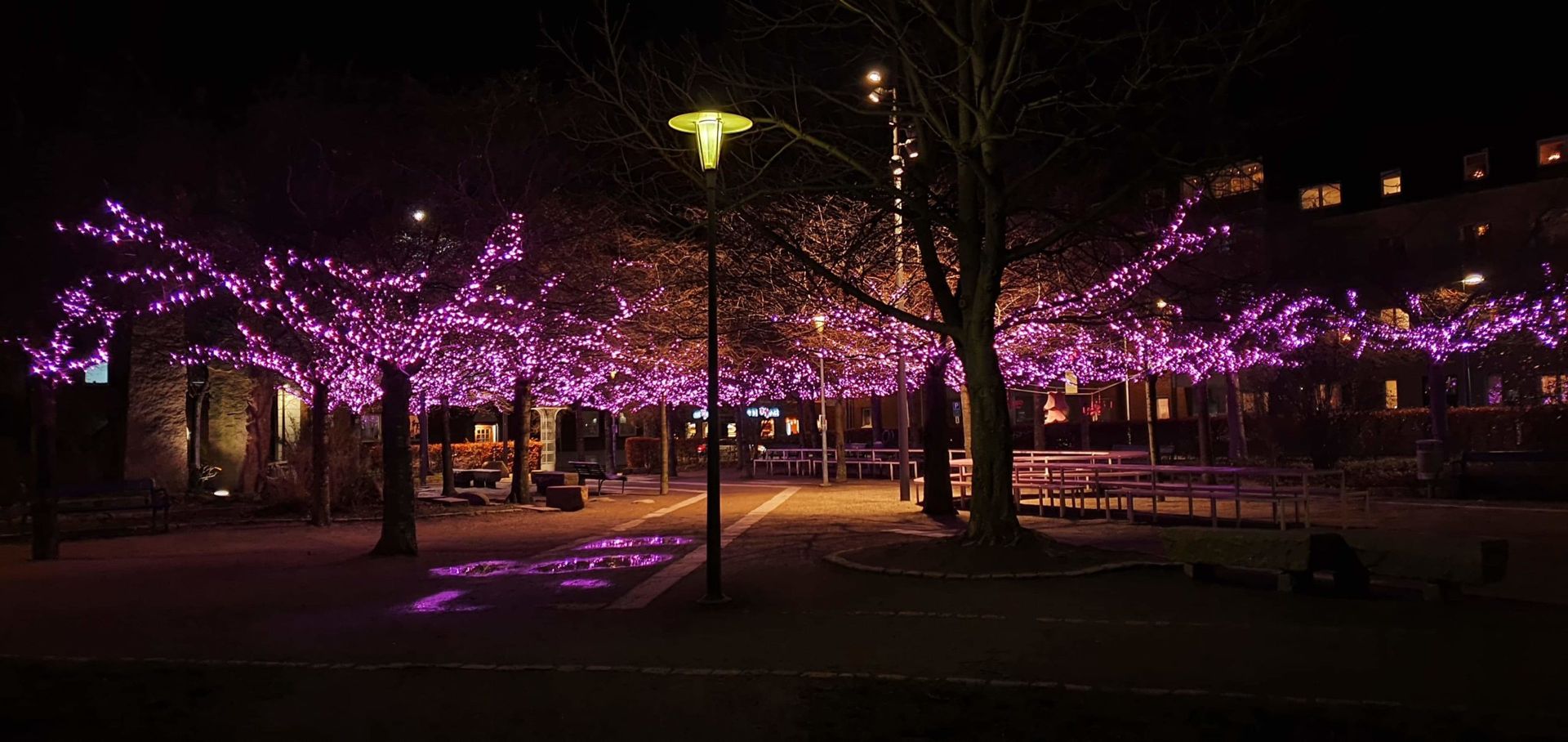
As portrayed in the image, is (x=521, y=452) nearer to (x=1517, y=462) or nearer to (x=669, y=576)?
(x=669, y=576)

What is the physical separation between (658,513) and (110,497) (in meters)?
9.99

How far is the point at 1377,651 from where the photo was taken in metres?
6.89

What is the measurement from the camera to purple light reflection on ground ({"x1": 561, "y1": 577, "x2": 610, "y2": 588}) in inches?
433

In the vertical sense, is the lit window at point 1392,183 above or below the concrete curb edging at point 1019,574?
above

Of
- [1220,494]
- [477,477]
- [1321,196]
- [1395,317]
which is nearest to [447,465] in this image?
[477,477]

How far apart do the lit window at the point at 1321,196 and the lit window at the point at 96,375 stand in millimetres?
41285

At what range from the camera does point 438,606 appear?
981cm

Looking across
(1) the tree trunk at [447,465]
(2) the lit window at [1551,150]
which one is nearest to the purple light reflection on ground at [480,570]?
(1) the tree trunk at [447,465]

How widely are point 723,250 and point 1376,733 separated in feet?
50.1

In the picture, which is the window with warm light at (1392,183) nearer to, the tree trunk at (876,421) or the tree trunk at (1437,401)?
the tree trunk at (1437,401)

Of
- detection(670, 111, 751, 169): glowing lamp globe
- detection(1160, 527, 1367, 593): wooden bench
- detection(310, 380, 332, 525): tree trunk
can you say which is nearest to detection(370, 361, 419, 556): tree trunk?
detection(310, 380, 332, 525): tree trunk

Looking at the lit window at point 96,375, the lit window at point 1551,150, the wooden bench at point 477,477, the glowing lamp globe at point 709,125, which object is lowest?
the wooden bench at point 477,477

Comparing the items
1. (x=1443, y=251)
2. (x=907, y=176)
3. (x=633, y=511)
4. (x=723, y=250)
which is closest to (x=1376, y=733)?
(x=907, y=176)

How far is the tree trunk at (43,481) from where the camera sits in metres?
14.2
